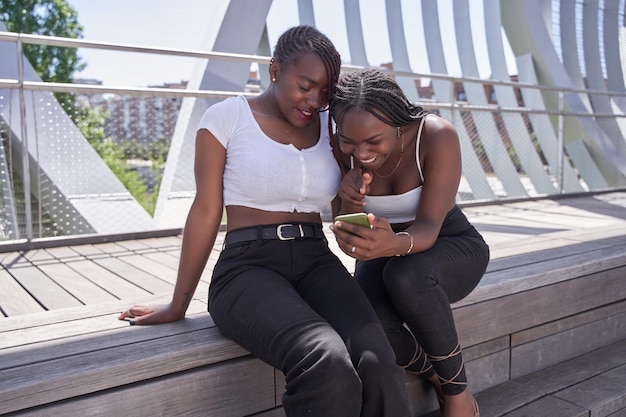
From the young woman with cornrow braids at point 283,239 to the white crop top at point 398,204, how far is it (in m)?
0.16

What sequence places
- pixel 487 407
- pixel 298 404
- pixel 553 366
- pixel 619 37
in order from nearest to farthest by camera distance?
1. pixel 298 404
2. pixel 487 407
3. pixel 553 366
4. pixel 619 37

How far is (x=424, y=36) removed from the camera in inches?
449

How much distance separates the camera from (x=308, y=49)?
1916mm

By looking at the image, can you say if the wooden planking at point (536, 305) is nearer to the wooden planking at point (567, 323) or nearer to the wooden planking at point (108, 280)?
the wooden planking at point (567, 323)

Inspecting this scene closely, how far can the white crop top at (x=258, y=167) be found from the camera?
6.12 feet

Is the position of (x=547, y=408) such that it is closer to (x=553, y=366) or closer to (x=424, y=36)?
(x=553, y=366)

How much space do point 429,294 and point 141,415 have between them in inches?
35.4

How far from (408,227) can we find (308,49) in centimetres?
68

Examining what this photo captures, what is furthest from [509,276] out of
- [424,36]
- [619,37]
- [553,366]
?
[619,37]

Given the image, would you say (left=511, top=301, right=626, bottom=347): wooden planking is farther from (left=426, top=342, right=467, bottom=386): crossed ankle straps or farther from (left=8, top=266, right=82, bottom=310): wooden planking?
(left=8, top=266, right=82, bottom=310): wooden planking

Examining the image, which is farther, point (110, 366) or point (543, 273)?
point (543, 273)

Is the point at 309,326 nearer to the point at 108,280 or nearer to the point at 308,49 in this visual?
the point at 308,49

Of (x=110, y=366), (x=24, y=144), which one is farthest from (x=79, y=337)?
(x=24, y=144)

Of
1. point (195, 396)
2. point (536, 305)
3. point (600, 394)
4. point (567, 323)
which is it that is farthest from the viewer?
point (567, 323)
